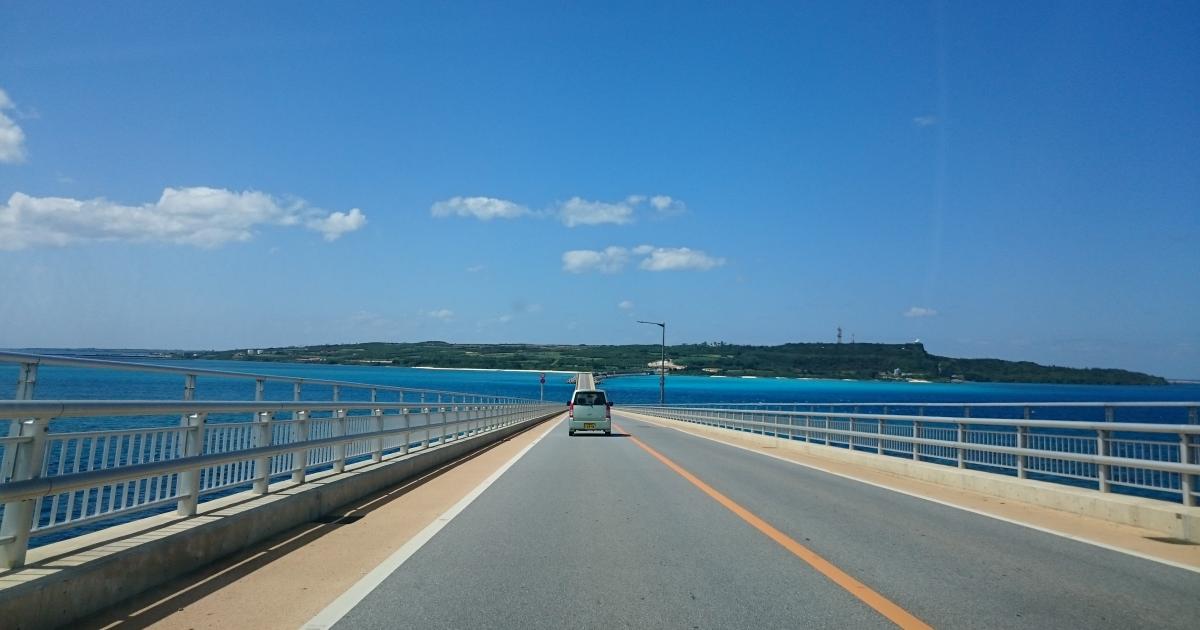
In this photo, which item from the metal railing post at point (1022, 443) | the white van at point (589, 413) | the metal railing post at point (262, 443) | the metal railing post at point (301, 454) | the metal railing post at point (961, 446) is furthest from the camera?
the white van at point (589, 413)

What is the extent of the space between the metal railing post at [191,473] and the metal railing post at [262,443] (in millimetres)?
1347

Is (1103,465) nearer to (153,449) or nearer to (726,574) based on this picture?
(726,574)

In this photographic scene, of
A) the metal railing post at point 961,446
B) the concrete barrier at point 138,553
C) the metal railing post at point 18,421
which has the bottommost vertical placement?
the concrete barrier at point 138,553

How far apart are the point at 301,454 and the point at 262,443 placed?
1.12m

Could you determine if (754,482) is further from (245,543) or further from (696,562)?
(245,543)

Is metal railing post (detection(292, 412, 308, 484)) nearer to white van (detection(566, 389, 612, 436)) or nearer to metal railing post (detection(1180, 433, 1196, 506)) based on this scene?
metal railing post (detection(1180, 433, 1196, 506))

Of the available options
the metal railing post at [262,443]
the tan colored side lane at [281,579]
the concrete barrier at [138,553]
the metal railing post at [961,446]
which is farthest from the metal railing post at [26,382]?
the metal railing post at [961,446]

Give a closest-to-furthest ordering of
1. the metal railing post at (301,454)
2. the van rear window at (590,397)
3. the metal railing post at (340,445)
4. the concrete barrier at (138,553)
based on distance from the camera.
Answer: the concrete barrier at (138,553), the metal railing post at (301,454), the metal railing post at (340,445), the van rear window at (590,397)

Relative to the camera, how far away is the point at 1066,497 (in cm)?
1177

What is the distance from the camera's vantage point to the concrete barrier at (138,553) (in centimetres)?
521

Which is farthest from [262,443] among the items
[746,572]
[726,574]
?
[746,572]

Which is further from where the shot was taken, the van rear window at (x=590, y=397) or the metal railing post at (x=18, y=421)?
the van rear window at (x=590, y=397)

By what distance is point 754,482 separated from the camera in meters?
15.5

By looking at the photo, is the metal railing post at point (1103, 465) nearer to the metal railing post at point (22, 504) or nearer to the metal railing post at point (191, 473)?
the metal railing post at point (191, 473)
